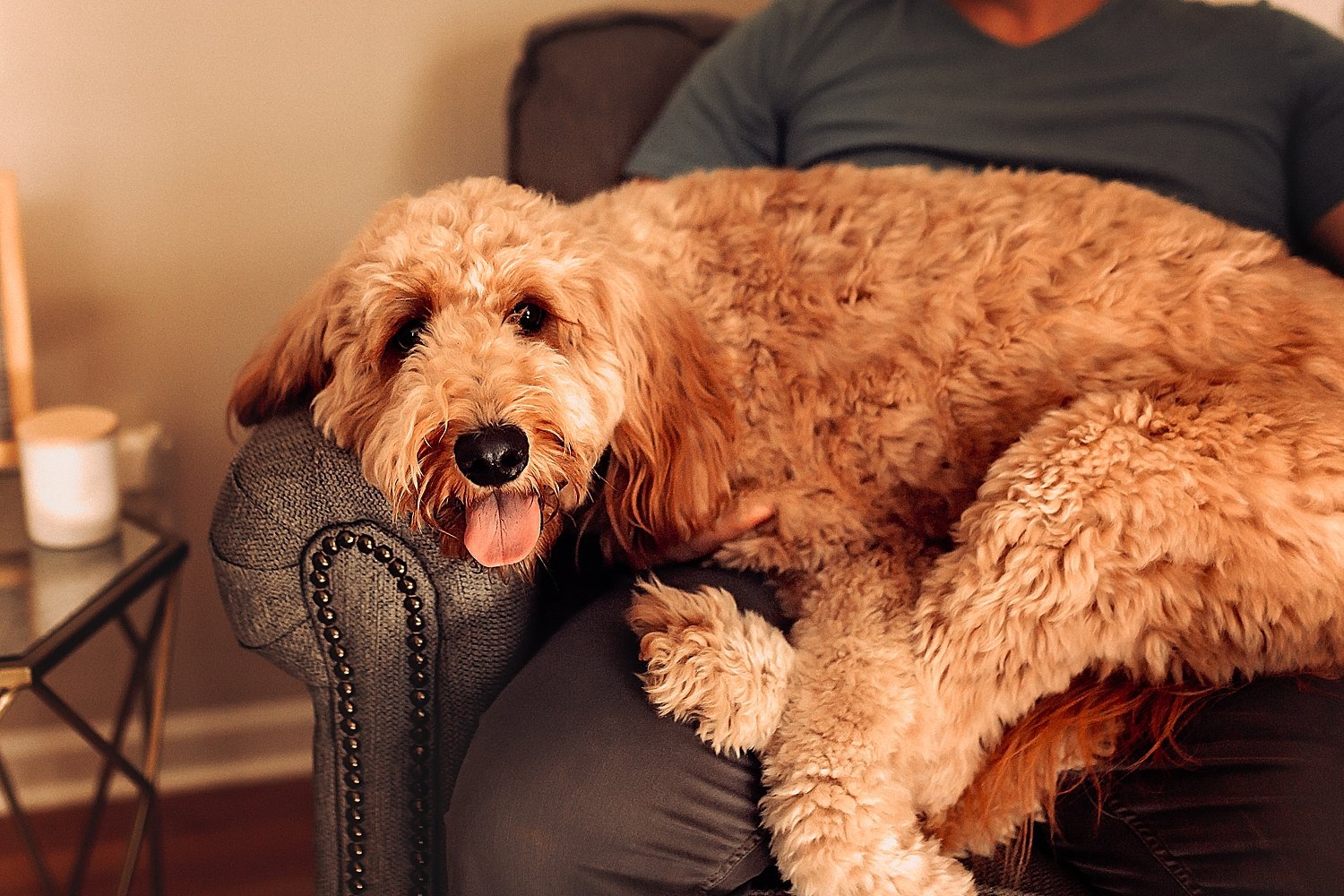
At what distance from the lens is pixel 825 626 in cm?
122

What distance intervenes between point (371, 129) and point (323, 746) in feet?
4.51

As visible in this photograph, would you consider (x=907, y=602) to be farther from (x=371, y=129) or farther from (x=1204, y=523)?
(x=371, y=129)

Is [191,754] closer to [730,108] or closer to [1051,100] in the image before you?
[730,108]

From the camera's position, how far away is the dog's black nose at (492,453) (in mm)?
1102

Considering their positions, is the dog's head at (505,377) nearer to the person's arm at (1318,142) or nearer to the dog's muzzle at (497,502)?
the dog's muzzle at (497,502)

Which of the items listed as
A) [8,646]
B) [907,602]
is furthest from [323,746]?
[907,602]

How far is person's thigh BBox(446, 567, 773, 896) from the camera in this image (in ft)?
3.47

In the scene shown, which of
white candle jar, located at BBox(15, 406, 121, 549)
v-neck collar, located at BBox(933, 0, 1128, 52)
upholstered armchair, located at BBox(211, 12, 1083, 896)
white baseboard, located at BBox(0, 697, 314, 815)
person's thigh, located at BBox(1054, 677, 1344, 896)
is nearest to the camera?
person's thigh, located at BBox(1054, 677, 1344, 896)

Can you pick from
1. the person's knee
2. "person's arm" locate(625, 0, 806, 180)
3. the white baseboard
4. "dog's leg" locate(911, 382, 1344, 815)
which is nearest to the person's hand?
"dog's leg" locate(911, 382, 1344, 815)

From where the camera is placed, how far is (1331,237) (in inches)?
64.2

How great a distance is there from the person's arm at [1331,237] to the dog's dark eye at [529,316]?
1.36m

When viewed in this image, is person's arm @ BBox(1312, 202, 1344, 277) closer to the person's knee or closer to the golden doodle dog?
the golden doodle dog

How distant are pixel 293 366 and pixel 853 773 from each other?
91 centimetres

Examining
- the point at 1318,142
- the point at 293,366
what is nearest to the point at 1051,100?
the point at 1318,142
